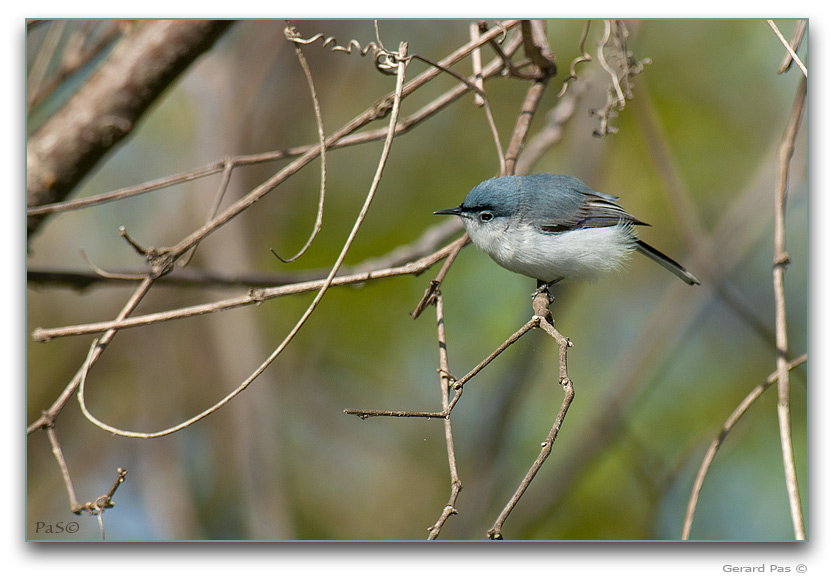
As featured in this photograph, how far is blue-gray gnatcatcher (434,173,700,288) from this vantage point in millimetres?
1593

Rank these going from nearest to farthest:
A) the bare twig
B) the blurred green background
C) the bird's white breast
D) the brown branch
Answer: the bare twig < the bird's white breast < the brown branch < the blurred green background

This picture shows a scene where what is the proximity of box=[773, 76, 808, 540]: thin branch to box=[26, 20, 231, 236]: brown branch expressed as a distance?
1564 millimetres

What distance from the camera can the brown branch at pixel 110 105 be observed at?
184 centimetres

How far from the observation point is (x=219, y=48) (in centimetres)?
288

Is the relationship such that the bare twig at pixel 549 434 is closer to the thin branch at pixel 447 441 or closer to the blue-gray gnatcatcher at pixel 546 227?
the thin branch at pixel 447 441

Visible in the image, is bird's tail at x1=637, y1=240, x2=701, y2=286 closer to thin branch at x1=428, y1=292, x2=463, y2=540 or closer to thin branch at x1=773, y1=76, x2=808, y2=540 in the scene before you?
thin branch at x1=773, y1=76, x2=808, y2=540

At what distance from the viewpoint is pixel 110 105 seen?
1.86 m

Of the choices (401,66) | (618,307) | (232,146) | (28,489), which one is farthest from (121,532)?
(618,307)

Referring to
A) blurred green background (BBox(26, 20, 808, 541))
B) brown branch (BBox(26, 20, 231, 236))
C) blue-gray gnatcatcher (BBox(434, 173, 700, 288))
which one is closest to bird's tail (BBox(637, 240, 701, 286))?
blue-gray gnatcatcher (BBox(434, 173, 700, 288))

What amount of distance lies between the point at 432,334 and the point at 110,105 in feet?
4.25

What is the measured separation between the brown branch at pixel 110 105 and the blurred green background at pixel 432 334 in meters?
0.25

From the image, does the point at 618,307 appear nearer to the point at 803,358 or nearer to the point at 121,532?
the point at 803,358

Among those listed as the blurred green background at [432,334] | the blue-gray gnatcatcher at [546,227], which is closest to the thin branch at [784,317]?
the blurred green background at [432,334]

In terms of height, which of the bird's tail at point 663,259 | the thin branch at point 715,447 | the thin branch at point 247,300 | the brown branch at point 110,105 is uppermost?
the brown branch at point 110,105
